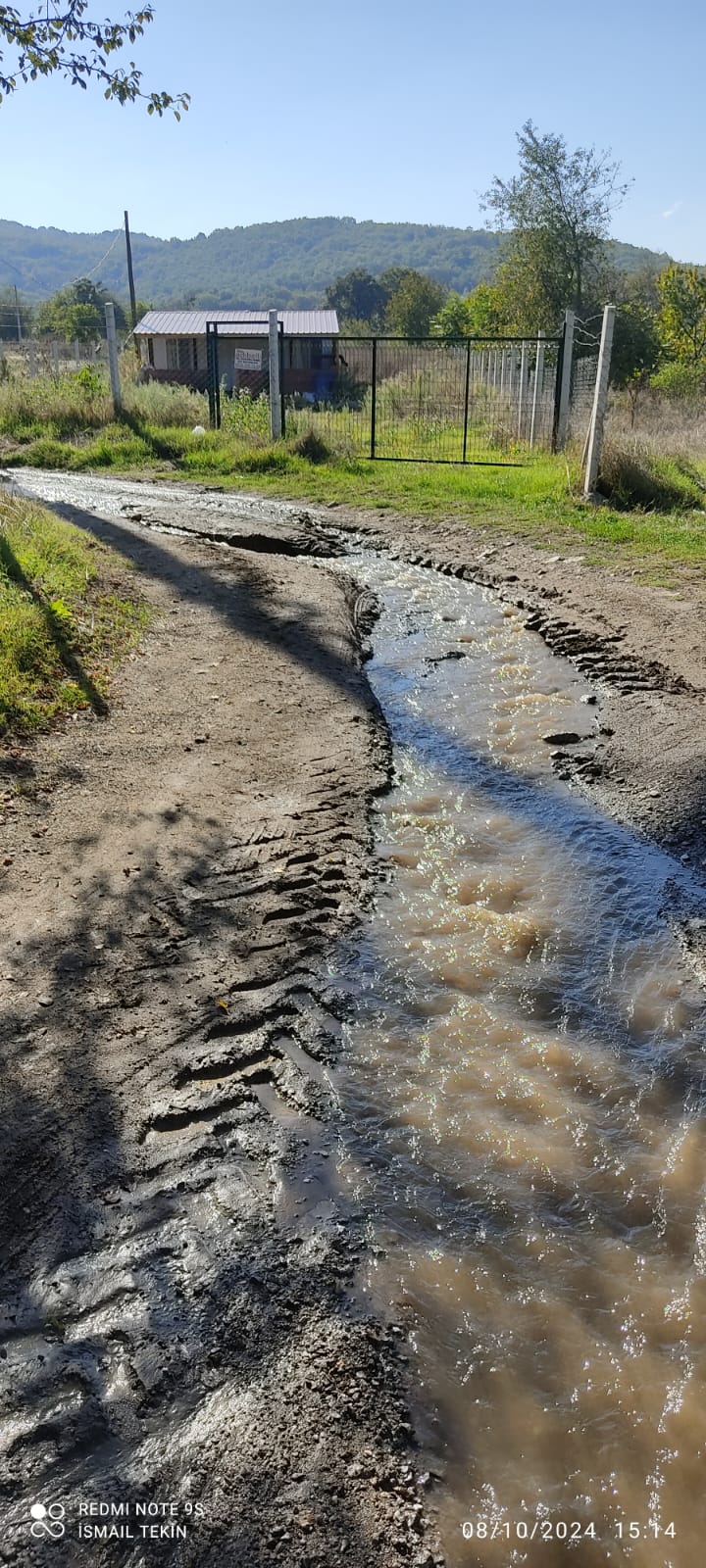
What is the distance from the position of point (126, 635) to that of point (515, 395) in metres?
13.4

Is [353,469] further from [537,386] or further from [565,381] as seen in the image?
[537,386]

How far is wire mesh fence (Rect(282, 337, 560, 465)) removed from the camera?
16.8 metres

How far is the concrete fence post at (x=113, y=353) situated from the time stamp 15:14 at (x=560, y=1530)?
1879 centimetres

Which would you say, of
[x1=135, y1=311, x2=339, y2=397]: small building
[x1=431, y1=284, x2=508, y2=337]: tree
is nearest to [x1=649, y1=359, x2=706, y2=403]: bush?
[x1=431, y1=284, x2=508, y2=337]: tree

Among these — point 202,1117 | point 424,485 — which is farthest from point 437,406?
point 202,1117

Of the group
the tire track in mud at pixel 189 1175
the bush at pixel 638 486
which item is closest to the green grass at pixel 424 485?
the bush at pixel 638 486

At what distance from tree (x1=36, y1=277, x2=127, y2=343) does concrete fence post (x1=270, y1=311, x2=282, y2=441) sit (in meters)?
27.8

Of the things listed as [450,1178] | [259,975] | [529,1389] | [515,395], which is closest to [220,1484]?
[529,1389]

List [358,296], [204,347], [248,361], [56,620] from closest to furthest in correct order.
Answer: [56,620], [248,361], [204,347], [358,296]

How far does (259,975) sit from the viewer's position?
12.3 ft

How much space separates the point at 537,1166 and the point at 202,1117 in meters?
1.01

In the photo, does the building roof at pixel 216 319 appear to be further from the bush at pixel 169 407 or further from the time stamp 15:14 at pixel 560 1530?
the time stamp 15:14 at pixel 560 1530

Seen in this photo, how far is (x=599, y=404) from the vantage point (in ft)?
40.1

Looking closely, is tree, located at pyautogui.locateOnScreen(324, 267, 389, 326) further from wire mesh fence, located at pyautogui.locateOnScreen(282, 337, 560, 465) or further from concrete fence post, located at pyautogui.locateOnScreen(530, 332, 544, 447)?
concrete fence post, located at pyautogui.locateOnScreen(530, 332, 544, 447)
